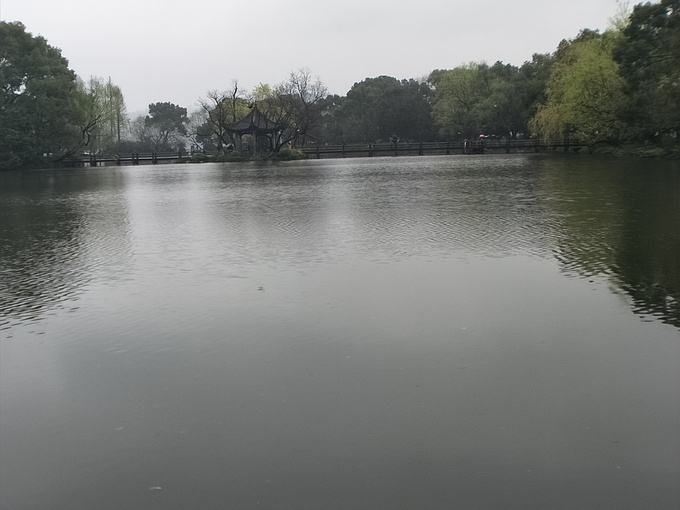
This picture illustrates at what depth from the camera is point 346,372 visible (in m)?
4.82

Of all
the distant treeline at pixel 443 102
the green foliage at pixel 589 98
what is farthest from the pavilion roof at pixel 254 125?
the green foliage at pixel 589 98

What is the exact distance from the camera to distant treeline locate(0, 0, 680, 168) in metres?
32.7

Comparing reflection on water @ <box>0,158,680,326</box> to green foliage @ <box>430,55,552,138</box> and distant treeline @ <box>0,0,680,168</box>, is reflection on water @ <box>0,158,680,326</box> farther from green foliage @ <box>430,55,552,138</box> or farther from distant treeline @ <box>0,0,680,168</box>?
green foliage @ <box>430,55,552,138</box>

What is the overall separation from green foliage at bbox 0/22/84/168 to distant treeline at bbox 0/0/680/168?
0.07 meters

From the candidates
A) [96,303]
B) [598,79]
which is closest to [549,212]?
[96,303]

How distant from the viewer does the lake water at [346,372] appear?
333 cm

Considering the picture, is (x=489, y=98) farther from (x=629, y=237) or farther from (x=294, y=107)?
(x=629, y=237)

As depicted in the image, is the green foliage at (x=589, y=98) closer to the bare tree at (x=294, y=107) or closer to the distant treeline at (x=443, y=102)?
the distant treeline at (x=443, y=102)

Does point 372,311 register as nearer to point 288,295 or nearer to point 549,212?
point 288,295

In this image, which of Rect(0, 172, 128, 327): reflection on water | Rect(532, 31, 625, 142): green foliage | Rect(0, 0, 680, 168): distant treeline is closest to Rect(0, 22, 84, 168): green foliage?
Rect(0, 0, 680, 168): distant treeline

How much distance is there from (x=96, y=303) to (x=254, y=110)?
43.6 m

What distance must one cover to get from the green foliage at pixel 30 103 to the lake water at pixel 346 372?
3892 centimetres

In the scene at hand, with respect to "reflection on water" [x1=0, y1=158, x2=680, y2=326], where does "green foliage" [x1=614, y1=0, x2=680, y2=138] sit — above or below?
above

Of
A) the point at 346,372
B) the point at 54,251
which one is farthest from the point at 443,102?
the point at 346,372
